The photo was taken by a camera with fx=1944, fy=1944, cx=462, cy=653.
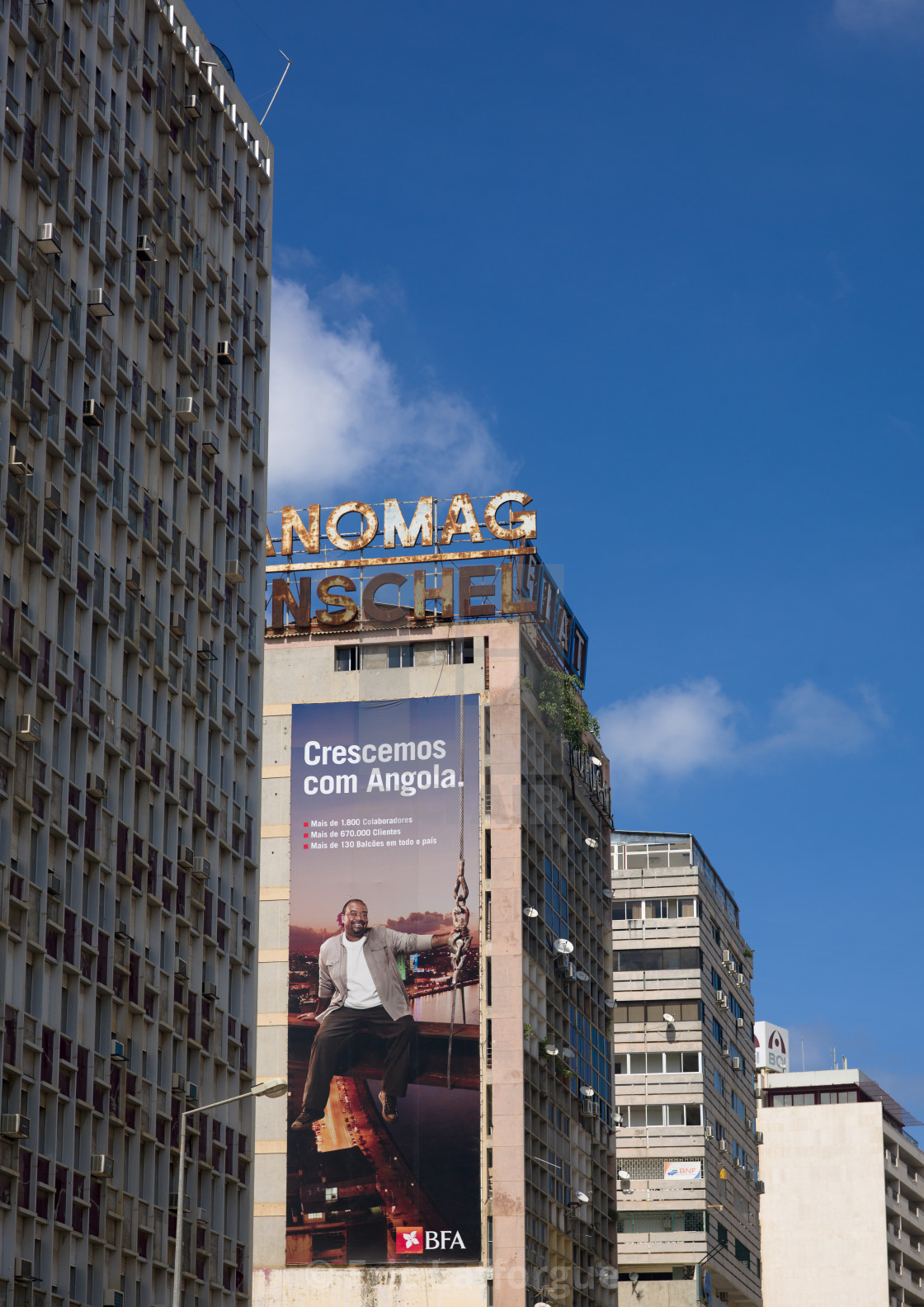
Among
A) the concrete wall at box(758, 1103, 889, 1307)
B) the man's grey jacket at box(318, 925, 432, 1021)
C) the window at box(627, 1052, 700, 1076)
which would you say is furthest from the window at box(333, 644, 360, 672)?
the concrete wall at box(758, 1103, 889, 1307)

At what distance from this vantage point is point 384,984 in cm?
10306

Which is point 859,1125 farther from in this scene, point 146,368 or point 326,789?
point 146,368

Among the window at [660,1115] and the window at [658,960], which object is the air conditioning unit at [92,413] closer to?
the window at [660,1115]

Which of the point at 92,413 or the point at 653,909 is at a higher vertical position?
the point at 92,413

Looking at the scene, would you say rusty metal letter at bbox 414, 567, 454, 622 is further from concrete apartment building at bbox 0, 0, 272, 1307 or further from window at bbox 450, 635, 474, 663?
concrete apartment building at bbox 0, 0, 272, 1307

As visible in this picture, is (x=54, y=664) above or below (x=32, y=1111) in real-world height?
above

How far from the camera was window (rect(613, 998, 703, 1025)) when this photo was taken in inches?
5256

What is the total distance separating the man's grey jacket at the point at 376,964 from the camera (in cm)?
10300

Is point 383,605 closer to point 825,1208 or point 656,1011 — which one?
point 656,1011

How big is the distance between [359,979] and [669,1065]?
1457 inches

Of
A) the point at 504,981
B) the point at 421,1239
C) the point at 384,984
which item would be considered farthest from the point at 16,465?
the point at 421,1239

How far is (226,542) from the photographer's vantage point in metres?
71.6

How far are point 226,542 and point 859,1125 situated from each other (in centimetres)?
13972

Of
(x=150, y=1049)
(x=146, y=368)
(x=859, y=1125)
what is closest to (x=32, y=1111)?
(x=150, y=1049)
